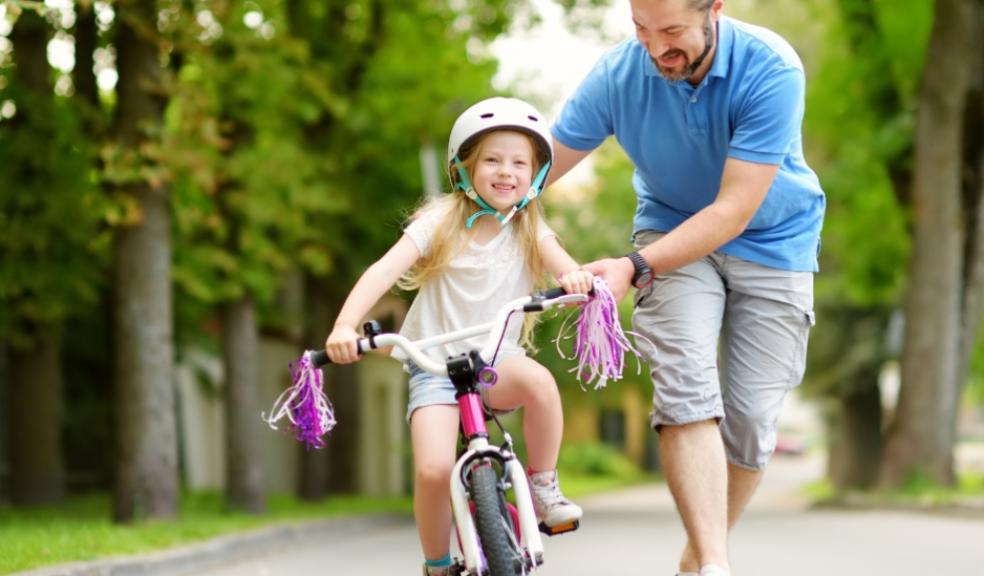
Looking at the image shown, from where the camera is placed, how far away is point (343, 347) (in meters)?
4.52

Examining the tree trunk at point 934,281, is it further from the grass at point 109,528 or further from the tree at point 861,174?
the grass at point 109,528

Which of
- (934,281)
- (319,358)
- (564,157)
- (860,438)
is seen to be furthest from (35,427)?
(860,438)

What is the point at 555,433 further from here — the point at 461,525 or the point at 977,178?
the point at 977,178

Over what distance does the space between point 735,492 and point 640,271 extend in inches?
42.0

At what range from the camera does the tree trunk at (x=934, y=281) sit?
1892cm

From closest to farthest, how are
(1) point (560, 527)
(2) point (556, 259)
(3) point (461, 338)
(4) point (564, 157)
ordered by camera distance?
(3) point (461, 338) → (1) point (560, 527) → (2) point (556, 259) → (4) point (564, 157)

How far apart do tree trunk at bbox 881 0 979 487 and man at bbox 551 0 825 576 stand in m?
14.1

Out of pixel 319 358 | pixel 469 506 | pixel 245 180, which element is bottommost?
pixel 469 506

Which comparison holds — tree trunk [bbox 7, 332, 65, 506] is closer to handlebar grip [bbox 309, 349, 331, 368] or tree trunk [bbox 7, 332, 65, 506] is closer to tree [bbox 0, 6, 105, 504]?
tree [bbox 0, 6, 105, 504]

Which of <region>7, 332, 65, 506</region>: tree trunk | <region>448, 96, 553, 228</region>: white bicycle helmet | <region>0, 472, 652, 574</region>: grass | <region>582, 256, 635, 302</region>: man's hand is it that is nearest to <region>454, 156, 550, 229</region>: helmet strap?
<region>448, 96, 553, 228</region>: white bicycle helmet

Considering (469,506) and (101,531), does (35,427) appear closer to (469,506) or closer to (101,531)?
(101,531)

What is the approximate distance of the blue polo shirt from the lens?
16.3 ft

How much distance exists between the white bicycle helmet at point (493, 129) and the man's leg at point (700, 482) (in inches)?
36.0

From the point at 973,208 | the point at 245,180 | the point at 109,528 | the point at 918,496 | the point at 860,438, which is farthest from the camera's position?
the point at 860,438
